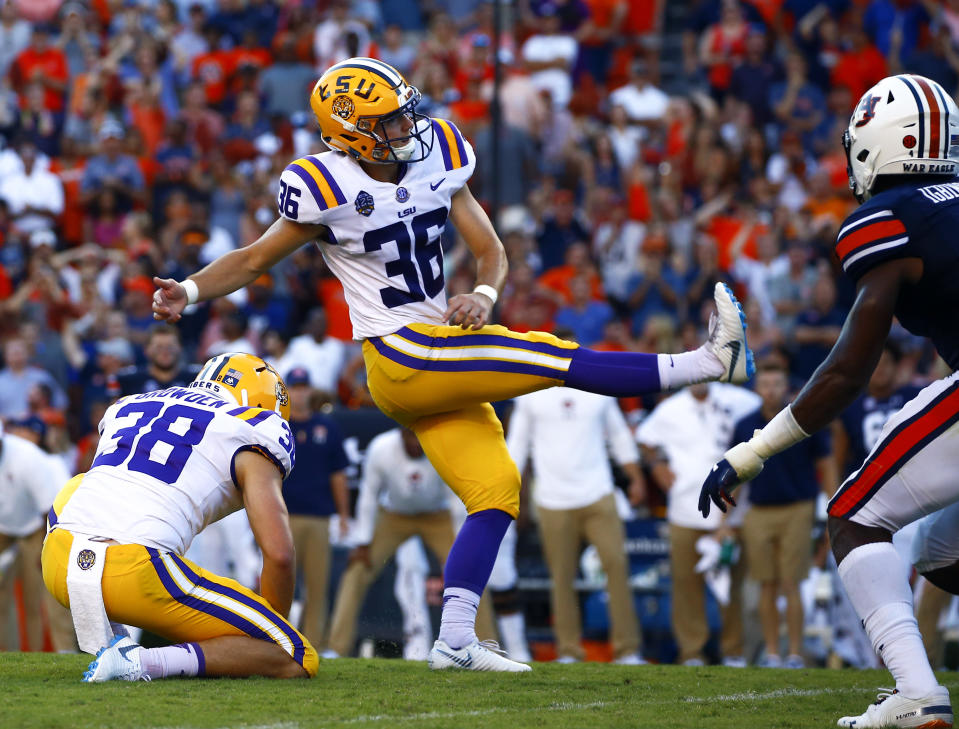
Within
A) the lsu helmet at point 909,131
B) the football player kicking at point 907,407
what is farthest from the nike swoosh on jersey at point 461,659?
the lsu helmet at point 909,131

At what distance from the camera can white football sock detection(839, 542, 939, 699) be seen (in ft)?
13.0

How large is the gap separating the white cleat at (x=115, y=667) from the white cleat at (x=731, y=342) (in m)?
2.16

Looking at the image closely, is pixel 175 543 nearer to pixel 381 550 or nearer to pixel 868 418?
pixel 381 550

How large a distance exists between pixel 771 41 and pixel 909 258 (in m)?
10.6

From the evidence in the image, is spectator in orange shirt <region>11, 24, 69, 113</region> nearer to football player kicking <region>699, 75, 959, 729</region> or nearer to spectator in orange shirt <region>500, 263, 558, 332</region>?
spectator in orange shirt <region>500, 263, 558, 332</region>

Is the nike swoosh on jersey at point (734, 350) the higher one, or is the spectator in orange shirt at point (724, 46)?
the spectator in orange shirt at point (724, 46)

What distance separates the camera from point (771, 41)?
14.0 metres

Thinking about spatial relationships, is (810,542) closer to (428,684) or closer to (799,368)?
(799,368)

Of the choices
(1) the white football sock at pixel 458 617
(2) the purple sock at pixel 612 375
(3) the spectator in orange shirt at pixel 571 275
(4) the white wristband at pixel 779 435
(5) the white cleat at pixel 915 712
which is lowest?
(5) the white cleat at pixel 915 712

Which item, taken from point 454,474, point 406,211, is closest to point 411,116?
point 406,211

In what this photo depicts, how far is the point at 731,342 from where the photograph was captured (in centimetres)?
483

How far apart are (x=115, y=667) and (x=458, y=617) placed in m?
1.23

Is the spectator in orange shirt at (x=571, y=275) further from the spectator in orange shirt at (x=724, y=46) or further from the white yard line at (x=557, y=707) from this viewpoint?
the white yard line at (x=557, y=707)

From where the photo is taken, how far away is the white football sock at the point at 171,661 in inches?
183
